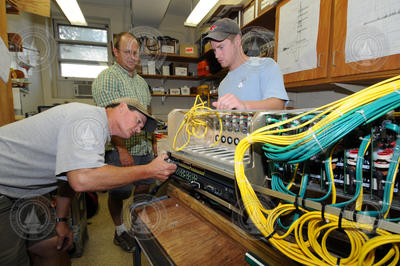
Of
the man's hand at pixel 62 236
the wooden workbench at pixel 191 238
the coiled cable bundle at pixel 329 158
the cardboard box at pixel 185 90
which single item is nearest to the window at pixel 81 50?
the cardboard box at pixel 185 90

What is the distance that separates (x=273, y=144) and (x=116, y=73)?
1.61 m

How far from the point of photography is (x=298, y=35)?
1782 mm

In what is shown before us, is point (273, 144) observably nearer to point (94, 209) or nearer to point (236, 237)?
point (236, 237)

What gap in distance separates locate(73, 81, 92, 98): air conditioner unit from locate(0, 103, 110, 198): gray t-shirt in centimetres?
371

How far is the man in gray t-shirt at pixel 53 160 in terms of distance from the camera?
2.94 feet

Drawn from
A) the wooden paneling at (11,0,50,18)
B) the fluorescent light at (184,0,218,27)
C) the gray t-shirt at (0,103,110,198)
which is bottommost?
the gray t-shirt at (0,103,110,198)

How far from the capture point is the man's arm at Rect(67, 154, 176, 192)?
35.2 inches

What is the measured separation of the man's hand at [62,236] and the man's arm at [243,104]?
1.26m

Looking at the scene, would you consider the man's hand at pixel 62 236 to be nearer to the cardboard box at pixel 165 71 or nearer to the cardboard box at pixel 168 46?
the cardboard box at pixel 165 71

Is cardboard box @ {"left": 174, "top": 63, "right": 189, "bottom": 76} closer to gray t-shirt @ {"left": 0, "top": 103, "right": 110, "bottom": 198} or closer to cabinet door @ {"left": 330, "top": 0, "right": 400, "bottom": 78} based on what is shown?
cabinet door @ {"left": 330, "top": 0, "right": 400, "bottom": 78}
